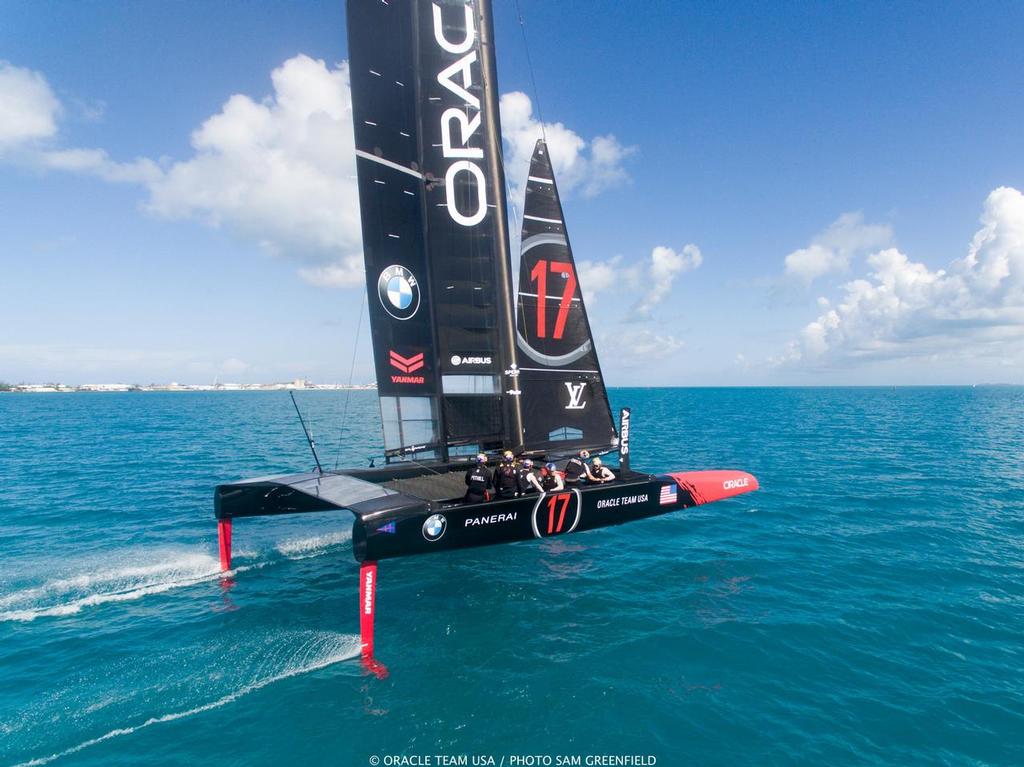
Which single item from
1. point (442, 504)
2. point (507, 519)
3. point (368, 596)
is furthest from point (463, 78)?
point (368, 596)

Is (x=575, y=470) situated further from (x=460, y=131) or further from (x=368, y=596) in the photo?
(x=460, y=131)

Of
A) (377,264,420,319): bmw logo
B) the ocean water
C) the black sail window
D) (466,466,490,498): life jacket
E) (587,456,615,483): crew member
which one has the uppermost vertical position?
(377,264,420,319): bmw logo

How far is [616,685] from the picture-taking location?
20.3ft

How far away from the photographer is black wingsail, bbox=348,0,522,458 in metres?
9.82

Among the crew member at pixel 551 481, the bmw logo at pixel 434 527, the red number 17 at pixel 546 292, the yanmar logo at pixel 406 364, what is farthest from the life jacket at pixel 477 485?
the red number 17 at pixel 546 292

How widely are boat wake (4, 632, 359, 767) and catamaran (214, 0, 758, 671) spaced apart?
2.31 meters

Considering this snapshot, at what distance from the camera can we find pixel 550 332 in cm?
1152

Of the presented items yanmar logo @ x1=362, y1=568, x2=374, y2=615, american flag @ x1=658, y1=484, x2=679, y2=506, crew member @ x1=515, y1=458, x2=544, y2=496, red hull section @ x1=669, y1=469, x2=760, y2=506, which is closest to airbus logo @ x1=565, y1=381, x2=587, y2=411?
red hull section @ x1=669, y1=469, x2=760, y2=506

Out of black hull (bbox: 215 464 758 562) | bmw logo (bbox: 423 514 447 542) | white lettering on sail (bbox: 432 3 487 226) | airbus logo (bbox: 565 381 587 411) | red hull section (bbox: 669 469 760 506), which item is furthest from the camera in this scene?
airbus logo (bbox: 565 381 587 411)

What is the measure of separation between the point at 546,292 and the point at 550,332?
3.14ft

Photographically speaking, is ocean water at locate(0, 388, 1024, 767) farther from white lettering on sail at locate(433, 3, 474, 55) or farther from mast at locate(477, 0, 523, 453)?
white lettering on sail at locate(433, 3, 474, 55)

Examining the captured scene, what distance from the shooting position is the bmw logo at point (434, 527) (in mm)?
7250

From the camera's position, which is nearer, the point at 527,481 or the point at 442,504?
the point at 442,504

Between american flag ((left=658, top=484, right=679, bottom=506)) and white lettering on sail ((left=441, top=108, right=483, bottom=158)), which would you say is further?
white lettering on sail ((left=441, top=108, right=483, bottom=158))
